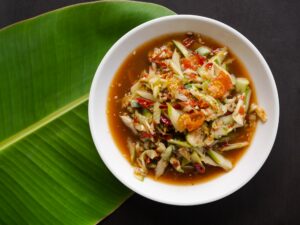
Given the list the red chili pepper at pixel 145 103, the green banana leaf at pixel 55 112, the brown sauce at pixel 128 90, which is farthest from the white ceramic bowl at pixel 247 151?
the red chili pepper at pixel 145 103

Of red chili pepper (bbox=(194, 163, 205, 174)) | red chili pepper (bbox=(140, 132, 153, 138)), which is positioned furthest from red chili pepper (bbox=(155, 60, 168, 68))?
red chili pepper (bbox=(194, 163, 205, 174))

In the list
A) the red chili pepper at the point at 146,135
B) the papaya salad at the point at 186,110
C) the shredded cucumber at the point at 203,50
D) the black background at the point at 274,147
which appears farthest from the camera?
the black background at the point at 274,147

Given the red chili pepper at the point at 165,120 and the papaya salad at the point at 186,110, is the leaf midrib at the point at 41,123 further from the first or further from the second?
the red chili pepper at the point at 165,120

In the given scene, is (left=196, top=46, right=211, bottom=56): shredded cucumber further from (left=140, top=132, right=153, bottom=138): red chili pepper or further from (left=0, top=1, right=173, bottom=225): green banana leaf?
(left=140, top=132, right=153, bottom=138): red chili pepper

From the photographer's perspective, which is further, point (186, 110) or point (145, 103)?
point (145, 103)

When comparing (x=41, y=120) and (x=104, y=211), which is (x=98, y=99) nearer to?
(x=41, y=120)

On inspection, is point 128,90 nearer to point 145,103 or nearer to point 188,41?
point 145,103

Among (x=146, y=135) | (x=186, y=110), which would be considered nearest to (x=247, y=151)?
(x=186, y=110)
